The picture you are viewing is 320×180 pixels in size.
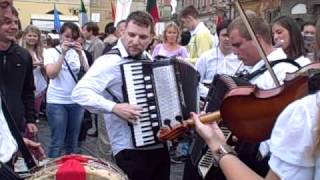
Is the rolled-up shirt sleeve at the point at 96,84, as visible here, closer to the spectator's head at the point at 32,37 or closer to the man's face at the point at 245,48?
the man's face at the point at 245,48

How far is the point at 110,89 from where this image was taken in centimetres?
388

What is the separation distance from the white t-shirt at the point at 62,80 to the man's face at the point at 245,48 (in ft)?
9.79

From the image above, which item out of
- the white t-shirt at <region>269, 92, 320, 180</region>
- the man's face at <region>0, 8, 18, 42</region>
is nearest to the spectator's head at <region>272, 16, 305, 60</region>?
the man's face at <region>0, 8, 18, 42</region>

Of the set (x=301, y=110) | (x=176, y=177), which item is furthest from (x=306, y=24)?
(x=301, y=110)

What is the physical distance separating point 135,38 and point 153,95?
1.46ft

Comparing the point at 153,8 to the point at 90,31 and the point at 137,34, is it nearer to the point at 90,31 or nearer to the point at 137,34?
the point at 90,31

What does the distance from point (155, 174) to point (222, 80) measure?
977 mm

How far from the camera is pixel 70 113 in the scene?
6254 millimetres

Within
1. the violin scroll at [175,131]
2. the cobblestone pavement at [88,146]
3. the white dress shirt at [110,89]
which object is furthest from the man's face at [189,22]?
the violin scroll at [175,131]

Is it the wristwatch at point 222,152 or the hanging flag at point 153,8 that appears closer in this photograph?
the wristwatch at point 222,152

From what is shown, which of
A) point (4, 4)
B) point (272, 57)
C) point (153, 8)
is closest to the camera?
point (4, 4)

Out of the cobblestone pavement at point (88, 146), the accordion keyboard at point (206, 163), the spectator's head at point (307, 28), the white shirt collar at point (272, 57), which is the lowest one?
the cobblestone pavement at point (88, 146)

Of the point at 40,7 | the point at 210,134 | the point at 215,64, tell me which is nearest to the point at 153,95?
the point at 210,134

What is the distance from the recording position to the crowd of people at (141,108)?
68.9 inches
